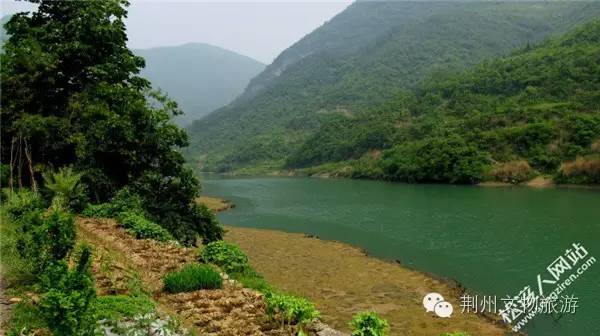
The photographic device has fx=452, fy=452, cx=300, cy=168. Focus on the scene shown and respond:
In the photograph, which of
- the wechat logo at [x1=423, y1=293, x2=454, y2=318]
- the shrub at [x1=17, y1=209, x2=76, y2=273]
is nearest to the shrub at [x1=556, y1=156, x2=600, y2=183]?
the wechat logo at [x1=423, y1=293, x2=454, y2=318]

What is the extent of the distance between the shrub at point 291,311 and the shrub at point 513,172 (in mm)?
64503

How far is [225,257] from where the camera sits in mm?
14852

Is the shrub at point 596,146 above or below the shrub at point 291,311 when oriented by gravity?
above

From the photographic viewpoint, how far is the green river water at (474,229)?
19156 mm

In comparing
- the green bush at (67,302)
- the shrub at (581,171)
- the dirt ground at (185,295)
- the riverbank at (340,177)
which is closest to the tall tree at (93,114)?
the dirt ground at (185,295)

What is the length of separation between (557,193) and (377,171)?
42.0m

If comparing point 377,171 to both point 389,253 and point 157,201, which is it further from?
point 157,201

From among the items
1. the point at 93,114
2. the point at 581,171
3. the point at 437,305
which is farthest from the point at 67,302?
the point at 581,171

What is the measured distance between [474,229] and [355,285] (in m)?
15.9

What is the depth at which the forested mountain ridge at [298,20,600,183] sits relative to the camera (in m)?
66.3

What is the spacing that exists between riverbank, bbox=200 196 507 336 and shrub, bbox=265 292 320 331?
627cm

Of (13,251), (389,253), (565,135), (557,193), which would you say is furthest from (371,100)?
(13,251)

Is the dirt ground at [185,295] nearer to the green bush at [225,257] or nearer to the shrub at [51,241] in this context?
the green bush at [225,257]

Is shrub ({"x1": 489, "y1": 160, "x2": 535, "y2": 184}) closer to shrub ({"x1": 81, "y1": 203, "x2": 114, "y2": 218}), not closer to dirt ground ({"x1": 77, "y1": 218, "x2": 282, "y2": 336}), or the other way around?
shrub ({"x1": 81, "y1": 203, "x2": 114, "y2": 218})
